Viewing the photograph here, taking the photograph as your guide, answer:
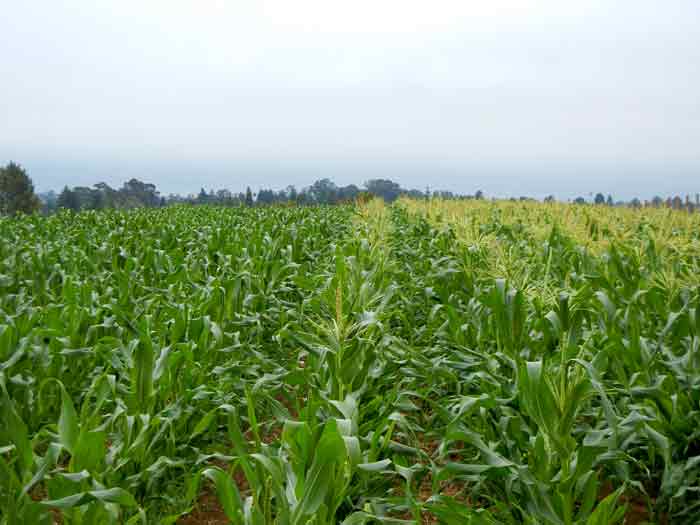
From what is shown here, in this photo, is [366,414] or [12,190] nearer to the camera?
[366,414]

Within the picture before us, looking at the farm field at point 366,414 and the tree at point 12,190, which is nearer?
the farm field at point 366,414

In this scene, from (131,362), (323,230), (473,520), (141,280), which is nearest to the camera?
(473,520)

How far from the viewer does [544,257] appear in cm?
642

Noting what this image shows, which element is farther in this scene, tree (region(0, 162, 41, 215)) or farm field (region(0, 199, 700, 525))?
tree (region(0, 162, 41, 215))

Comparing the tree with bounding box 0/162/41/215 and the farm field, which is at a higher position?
the tree with bounding box 0/162/41/215

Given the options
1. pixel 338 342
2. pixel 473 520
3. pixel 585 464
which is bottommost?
pixel 473 520

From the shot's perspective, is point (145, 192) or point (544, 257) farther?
point (145, 192)

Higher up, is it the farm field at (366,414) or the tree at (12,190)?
the tree at (12,190)

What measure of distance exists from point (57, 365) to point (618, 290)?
4.22 m

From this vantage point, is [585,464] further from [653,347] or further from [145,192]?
[145,192]

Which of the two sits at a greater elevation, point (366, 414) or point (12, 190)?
point (12, 190)

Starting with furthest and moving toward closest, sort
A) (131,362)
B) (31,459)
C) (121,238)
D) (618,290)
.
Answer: (121,238)
(618,290)
(131,362)
(31,459)

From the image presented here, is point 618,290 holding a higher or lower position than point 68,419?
higher

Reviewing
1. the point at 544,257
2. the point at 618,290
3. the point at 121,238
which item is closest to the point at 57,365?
the point at 618,290
